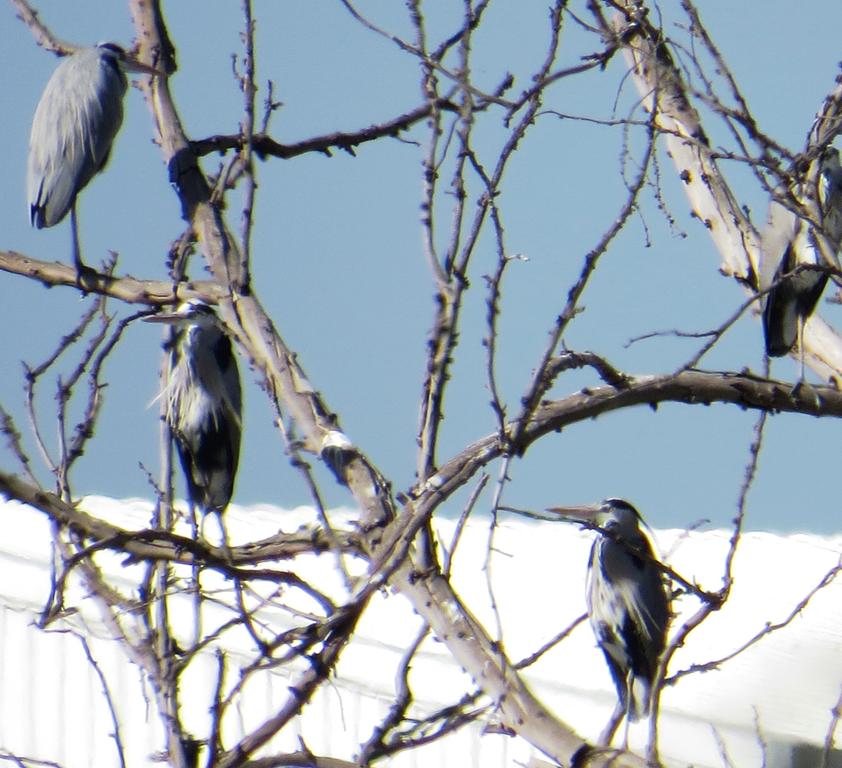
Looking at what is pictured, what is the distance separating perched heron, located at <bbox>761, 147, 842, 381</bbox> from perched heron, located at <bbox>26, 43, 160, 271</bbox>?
186cm

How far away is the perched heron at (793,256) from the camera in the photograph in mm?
3260

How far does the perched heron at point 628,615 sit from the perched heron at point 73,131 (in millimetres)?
1771

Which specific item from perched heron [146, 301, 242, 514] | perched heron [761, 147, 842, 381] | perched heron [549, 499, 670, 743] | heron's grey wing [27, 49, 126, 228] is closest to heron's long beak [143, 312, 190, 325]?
perched heron [146, 301, 242, 514]

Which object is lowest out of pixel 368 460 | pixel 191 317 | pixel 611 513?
pixel 368 460

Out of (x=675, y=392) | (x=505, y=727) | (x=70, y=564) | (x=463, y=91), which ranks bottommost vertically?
(x=505, y=727)

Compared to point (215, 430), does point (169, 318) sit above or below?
above

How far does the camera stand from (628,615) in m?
3.24

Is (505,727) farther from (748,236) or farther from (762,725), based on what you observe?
(762,725)

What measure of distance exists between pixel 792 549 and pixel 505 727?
2418 mm

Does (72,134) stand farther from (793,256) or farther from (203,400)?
(793,256)

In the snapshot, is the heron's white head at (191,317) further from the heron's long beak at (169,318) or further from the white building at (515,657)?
the white building at (515,657)

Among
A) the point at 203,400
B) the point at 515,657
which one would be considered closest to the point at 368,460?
the point at 203,400

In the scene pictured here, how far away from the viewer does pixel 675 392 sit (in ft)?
6.36

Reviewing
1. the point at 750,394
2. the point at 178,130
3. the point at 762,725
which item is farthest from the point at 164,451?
the point at 762,725
